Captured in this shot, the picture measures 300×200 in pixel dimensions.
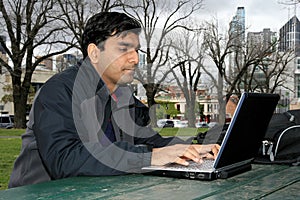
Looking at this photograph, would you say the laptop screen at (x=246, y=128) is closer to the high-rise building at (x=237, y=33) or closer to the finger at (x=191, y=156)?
the finger at (x=191, y=156)

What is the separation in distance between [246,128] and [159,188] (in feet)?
1.67

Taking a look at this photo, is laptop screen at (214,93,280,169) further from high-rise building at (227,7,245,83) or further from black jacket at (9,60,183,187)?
high-rise building at (227,7,245,83)

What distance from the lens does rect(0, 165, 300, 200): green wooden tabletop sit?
4.92 ft

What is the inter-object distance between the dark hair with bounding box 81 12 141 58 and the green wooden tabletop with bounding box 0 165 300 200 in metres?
0.76

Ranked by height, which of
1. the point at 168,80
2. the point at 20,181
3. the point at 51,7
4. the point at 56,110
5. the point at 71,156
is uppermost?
the point at 51,7

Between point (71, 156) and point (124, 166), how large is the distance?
0.22 m

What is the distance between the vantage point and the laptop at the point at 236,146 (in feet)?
5.89

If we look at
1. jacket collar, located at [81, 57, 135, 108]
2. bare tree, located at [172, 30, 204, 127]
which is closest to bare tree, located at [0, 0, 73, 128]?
bare tree, located at [172, 30, 204, 127]

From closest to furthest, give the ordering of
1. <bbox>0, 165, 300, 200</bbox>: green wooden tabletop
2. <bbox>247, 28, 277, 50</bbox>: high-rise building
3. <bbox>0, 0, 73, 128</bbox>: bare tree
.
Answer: <bbox>0, 165, 300, 200</bbox>: green wooden tabletop, <bbox>0, 0, 73, 128</bbox>: bare tree, <bbox>247, 28, 277, 50</bbox>: high-rise building

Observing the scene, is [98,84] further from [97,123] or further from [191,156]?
[191,156]

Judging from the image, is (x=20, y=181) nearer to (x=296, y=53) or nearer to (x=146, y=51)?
(x=146, y=51)

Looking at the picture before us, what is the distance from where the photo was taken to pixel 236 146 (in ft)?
6.32

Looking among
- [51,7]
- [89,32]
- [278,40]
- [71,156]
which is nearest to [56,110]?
[71,156]

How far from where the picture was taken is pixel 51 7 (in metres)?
25.3
